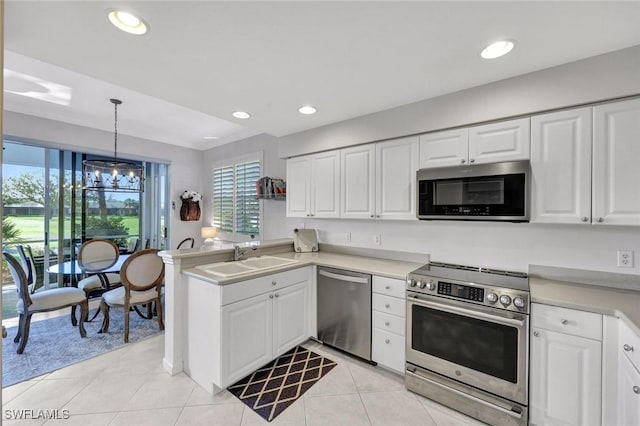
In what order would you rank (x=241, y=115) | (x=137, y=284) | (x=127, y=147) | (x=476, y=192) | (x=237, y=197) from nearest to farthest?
1. (x=476, y=192)
2. (x=241, y=115)
3. (x=137, y=284)
4. (x=127, y=147)
5. (x=237, y=197)

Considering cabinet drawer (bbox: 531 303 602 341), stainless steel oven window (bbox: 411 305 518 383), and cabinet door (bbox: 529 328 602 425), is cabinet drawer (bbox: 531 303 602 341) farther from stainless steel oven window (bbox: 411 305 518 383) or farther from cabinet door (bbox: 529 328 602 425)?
stainless steel oven window (bbox: 411 305 518 383)

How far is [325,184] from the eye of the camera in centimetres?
321

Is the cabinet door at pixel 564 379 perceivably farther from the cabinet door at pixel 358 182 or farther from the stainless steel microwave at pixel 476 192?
the cabinet door at pixel 358 182

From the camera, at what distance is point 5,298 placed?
3670 mm

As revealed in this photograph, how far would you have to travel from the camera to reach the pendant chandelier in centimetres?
329

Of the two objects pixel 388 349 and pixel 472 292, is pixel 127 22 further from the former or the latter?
pixel 388 349

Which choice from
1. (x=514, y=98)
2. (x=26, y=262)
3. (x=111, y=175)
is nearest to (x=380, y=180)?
(x=514, y=98)

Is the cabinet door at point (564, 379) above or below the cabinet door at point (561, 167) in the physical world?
below

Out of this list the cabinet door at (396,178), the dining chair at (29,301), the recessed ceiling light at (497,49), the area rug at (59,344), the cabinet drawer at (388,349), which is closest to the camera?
the recessed ceiling light at (497,49)

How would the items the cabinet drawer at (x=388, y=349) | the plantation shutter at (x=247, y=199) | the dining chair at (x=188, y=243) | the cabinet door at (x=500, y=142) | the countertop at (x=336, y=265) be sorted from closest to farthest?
1. the cabinet door at (x=500, y=142)
2. the countertop at (x=336, y=265)
3. the cabinet drawer at (x=388, y=349)
4. the plantation shutter at (x=247, y=199)
5. the dining chair at (x=188, y=243)

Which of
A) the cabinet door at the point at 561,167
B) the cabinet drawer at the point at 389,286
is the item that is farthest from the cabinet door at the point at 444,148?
the cabinet drawer at the point at 389,286

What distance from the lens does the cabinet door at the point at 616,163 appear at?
1713 millimetres

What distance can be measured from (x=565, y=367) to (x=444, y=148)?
5.71 feet

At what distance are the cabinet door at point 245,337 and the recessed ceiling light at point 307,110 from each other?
1824 millimetres
